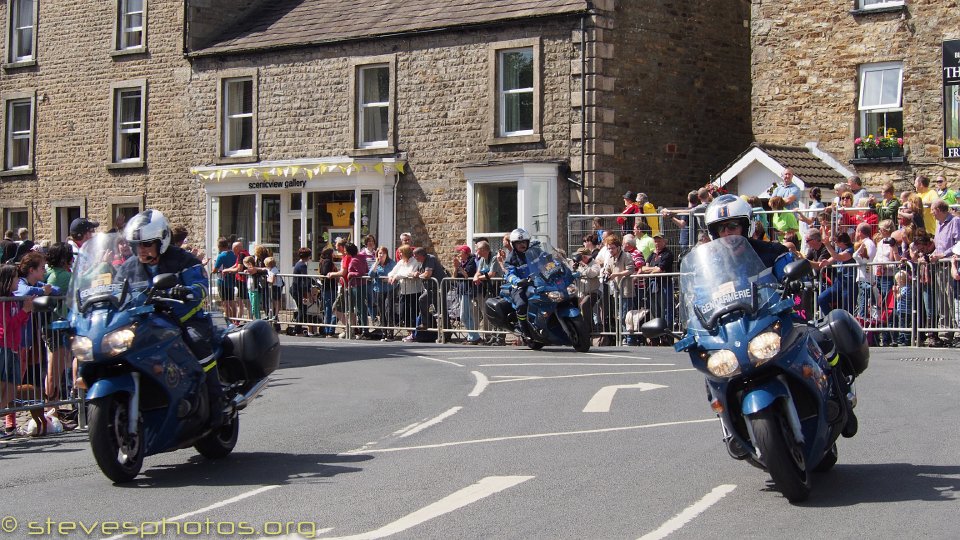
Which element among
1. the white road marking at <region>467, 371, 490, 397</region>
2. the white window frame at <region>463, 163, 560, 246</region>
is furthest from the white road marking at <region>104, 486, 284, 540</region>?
the white window frame at <region>463, 163, 560, 246</region>

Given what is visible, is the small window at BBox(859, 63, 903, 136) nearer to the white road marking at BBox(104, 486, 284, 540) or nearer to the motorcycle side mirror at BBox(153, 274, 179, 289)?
the motorcycle side mirror at BBox(153, 274, 179, 289)

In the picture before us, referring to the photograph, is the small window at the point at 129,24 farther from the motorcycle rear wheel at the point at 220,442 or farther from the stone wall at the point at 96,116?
the motorcycle rear wheel at the point at 220,442

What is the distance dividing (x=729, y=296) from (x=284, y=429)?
5.53 metres

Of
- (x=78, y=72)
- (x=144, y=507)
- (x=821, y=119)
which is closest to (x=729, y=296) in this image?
(x=144, y=507)

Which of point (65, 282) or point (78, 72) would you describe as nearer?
point (65, 282)

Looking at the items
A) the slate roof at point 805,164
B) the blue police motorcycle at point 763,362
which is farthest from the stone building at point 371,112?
the blue police motorcycle at point 763,362

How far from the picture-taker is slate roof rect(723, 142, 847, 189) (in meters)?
27.6

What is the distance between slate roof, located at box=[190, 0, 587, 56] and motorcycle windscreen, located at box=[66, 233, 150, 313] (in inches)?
812

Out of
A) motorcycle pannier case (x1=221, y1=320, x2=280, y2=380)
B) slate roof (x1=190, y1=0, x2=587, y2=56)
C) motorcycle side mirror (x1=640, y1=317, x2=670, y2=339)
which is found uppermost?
slate roof (x1=190, y1=0, x2=587, y2=56)

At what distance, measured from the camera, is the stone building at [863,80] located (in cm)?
2792

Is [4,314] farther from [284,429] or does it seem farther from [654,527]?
[654,527]

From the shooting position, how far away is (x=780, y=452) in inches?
318

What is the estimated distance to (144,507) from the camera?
28.9 feet

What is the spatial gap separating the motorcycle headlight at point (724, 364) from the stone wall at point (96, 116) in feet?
97.3
